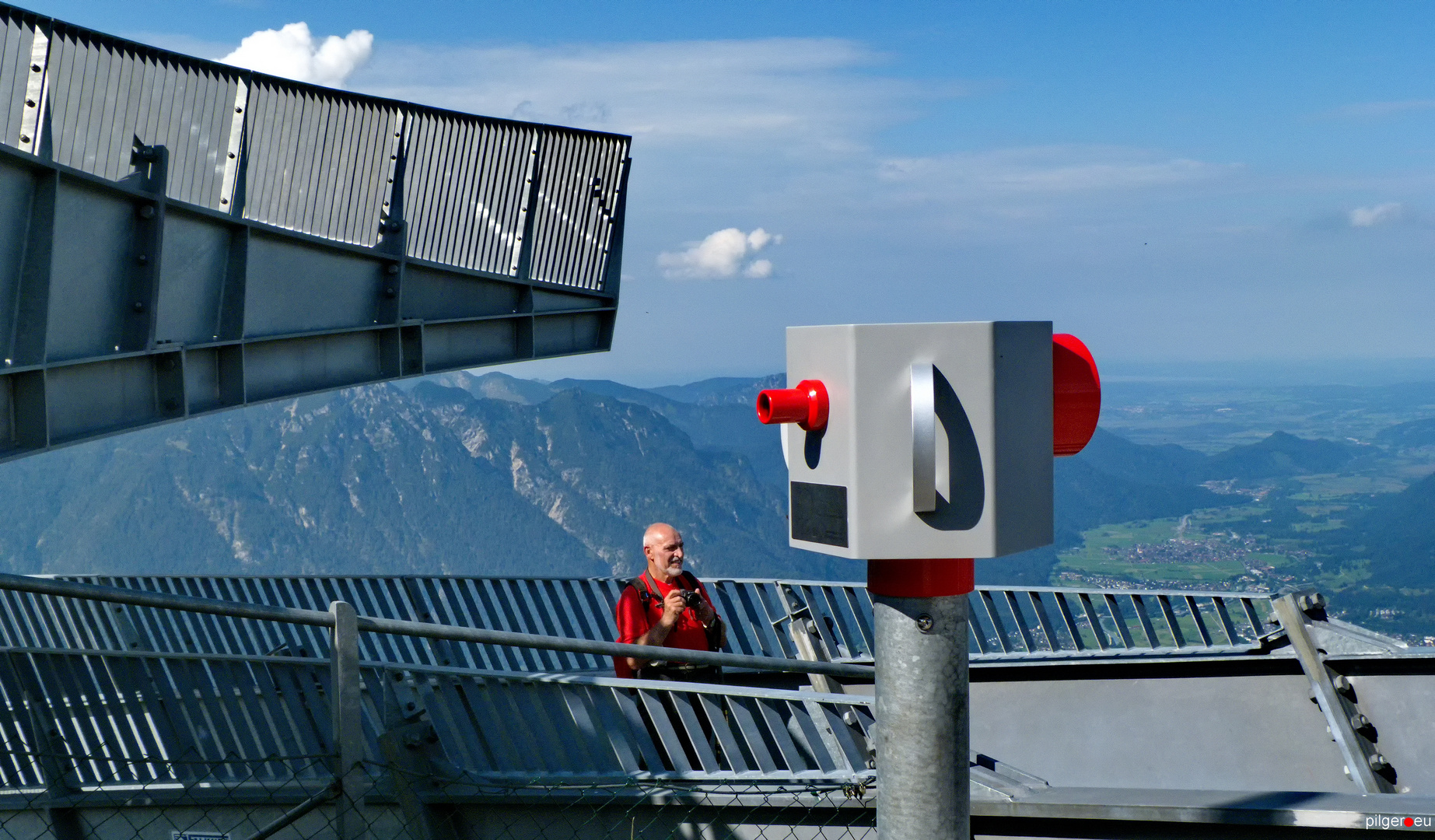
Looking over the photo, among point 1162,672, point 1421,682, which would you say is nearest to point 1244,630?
point 1162,672

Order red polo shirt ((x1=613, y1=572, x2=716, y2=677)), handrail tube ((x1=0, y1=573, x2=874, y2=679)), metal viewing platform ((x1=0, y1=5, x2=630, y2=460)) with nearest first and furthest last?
1. handrail tube ((x1=0, y1=573, x2=874, y2=679))
2. red polo shirt ((x1=613, y1=572, x2=716, y2=677))
3. metal viewing platform ((x1=0, y1=5, x2=630, y2=460))

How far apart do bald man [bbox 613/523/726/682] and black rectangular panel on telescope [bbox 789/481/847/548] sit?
162 inches

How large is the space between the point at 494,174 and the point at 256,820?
9470 millimetres

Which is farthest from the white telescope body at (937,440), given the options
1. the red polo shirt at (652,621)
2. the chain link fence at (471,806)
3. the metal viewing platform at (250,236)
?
the metal viewing platform at (250,236)

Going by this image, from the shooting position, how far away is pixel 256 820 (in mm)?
6547

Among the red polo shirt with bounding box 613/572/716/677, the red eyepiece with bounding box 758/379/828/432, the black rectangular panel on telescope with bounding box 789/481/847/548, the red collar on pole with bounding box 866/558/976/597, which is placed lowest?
the red collar on pole with bounding box 866/558/976/597

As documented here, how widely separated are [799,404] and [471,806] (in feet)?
12.7

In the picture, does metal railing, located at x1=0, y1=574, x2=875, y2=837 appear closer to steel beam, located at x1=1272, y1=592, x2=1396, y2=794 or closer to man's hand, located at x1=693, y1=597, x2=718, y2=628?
man's hand, located at x1=693, y1=597, x2=718, y2=628

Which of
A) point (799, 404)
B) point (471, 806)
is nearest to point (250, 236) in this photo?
point (471, 806)

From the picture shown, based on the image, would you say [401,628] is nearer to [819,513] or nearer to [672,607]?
[819,513]

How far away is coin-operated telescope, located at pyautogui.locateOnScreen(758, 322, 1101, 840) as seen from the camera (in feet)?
8.46

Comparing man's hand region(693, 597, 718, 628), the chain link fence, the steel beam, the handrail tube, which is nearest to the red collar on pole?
the handrail tube

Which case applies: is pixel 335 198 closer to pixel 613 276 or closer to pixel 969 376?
pixel 613 276

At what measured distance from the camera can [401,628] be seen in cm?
459
